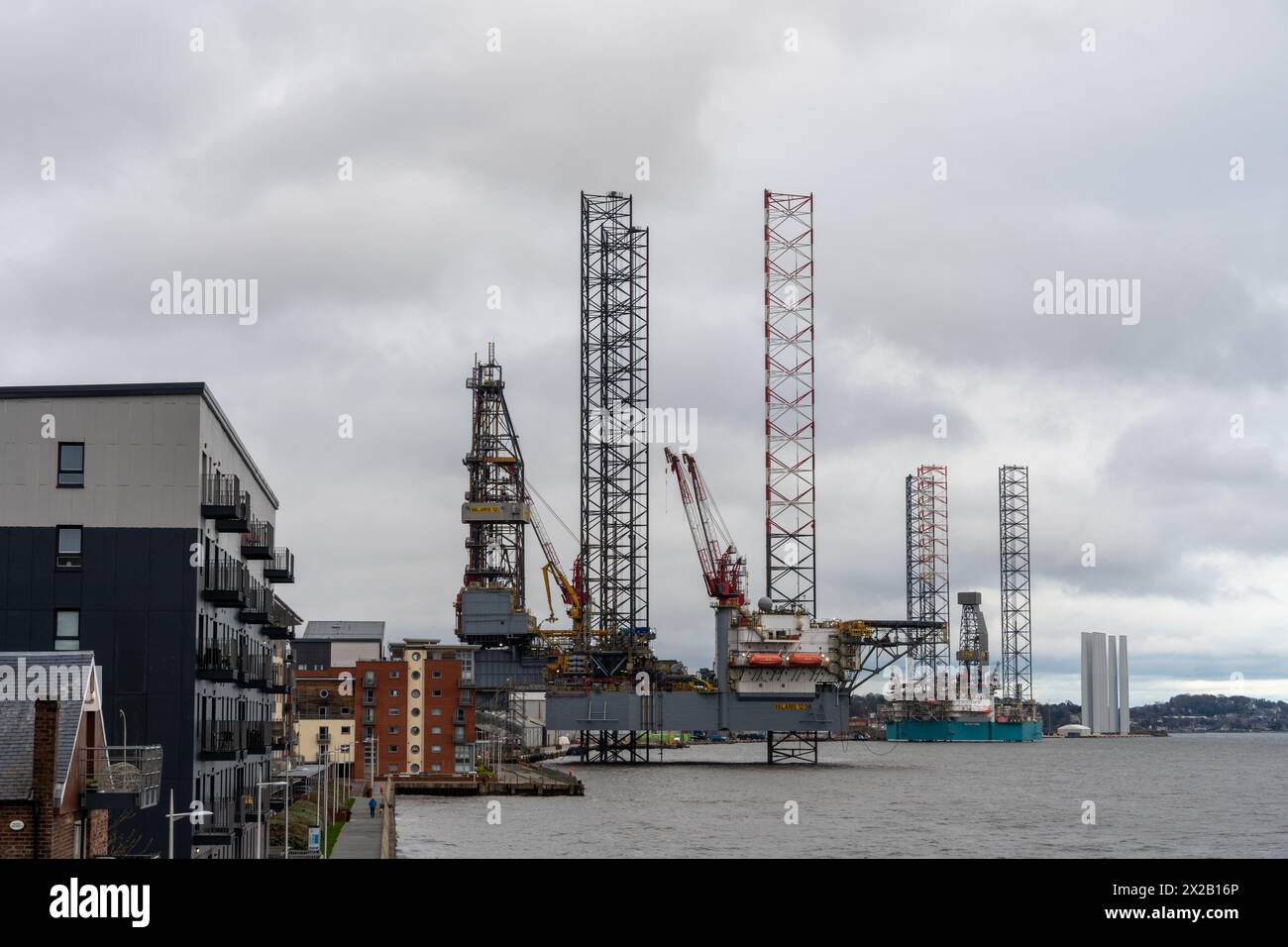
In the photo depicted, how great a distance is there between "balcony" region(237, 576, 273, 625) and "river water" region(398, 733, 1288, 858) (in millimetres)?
21856

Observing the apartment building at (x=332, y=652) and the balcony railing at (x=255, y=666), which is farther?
the apartment building at (x=332, y=652)

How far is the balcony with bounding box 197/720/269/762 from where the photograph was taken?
4556 centimetres

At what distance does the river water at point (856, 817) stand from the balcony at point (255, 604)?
71.7 feet

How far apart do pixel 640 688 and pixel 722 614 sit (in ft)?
39.0

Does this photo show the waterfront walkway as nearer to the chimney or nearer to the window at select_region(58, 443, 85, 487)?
the window at select_region(58, 443, 85, 487)

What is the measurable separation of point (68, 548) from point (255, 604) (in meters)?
13.8

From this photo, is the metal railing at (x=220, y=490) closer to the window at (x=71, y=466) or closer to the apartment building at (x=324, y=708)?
the window at (x=71, y=466)

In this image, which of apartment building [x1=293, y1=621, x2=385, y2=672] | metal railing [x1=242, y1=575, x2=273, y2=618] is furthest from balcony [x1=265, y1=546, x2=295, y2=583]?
apartment building [x1=293, y1=621, x2=385, y2=672]

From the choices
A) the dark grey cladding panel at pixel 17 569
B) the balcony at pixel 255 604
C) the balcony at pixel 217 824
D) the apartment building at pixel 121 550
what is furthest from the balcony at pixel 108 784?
the balcony at pixel 255 604

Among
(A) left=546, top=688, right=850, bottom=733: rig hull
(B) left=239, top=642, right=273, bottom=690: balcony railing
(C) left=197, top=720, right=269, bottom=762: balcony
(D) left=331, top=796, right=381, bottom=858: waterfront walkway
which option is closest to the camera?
(C) left=197, top=720, right=269, bottom=762: balcony

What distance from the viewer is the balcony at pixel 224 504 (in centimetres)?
4600

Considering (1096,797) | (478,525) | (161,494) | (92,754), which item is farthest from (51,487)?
(478,525)
